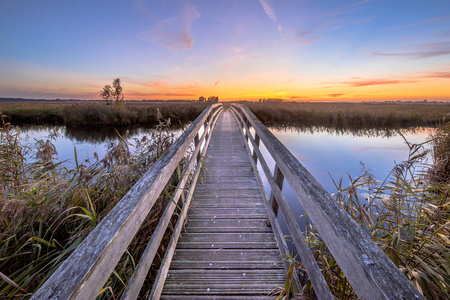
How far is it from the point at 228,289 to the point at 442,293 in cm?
151

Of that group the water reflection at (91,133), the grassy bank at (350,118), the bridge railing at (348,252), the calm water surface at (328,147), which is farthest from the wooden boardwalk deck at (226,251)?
the grassy bank at (350,118)

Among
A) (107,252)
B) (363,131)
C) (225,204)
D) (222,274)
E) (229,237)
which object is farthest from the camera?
(363,131)

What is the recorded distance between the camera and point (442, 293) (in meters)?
1.31

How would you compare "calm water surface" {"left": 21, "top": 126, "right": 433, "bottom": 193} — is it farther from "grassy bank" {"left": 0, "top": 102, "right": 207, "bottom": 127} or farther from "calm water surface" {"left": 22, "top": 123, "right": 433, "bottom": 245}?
"grassy bank" {"left": 0, "top": 102, "right": 207, "bottom": 127}

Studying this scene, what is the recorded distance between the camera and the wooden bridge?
706mm

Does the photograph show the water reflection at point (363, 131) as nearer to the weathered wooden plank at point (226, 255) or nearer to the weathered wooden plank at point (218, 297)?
the weathered wooden plank at point (226, 255)

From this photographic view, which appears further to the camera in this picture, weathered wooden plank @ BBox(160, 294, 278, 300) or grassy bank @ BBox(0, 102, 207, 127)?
grassy bank @ BBox(0, 102, 207, 127)

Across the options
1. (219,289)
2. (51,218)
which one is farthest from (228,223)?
(51,218)

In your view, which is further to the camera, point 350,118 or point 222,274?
point 350,118

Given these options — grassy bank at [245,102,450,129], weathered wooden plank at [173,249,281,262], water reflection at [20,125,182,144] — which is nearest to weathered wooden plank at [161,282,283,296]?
weathered wooden plank at [173,249,281,262]

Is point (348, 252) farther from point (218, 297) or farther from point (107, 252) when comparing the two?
point (218, 297)

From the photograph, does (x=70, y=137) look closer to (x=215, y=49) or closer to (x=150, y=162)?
(x=215, y=49)

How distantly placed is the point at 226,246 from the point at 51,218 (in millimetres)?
1808

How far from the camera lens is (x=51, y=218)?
1.92m
